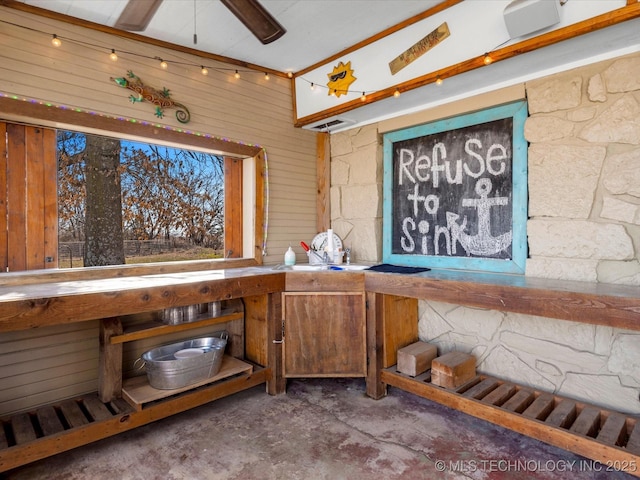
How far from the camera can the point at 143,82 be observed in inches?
115

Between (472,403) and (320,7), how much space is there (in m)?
2.85

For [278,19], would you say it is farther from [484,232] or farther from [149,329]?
[149,329]

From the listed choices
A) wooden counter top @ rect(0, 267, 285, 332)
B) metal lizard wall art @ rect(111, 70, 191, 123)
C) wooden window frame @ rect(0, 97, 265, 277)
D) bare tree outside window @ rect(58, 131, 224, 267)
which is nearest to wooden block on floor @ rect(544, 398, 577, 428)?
wooden counter top @ rect(0, 267, 285, 332)

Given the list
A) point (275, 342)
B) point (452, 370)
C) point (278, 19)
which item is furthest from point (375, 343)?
point (278, 19)

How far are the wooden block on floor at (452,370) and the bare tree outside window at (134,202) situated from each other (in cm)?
213

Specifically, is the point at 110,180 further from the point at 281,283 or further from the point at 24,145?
the point at 281,283

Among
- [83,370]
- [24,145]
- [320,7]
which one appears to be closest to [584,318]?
[320,7]

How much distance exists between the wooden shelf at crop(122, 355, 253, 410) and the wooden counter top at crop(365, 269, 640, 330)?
1225 millimetres

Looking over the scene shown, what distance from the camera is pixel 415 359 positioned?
2.87 meters

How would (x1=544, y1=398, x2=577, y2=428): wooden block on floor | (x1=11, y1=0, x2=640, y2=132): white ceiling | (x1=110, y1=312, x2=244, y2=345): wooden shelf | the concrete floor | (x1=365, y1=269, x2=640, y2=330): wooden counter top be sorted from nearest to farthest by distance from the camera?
(x1=365, y1=269, x2=640, y2=330): wooden counter top, the concrete floor, (x1=544, y1=398, x2=577, y2=428): wooden block on floor, (x1=11, y1=0, x2=640, y2=132): white ceiling, (x1=110, y1=312, x2=244, y2=345): wooden shelf

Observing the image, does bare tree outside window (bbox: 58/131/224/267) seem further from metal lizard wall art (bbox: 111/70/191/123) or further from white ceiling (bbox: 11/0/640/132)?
white ceiling (bbox: 11/0/640/132)

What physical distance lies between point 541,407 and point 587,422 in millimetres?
241

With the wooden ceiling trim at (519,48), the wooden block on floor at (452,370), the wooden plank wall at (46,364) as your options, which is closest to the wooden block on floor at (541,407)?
the wooden block on floor at (452,370)

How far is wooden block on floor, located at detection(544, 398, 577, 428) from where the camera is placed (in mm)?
2207
